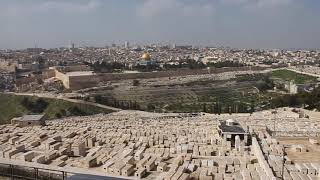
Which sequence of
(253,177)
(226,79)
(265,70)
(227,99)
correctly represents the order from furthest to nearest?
(265,70), (226,79), (227,99), (253,177)

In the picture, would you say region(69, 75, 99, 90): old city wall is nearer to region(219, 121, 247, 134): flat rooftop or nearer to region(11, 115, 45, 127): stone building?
region(11, 115, 45, 127): stone building

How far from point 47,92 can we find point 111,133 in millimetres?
22546

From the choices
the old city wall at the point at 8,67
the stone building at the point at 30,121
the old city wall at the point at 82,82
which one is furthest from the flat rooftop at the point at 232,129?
the old city wall at the point at 8,67

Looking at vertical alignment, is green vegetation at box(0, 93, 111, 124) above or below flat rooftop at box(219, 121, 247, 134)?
below

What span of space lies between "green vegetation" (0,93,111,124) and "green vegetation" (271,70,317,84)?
26.1m

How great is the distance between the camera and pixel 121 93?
4381 cm

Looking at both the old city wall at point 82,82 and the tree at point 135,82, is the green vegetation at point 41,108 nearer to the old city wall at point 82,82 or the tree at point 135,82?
the old city wall at point 82,82

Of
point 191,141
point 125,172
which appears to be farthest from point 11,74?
point 125,172

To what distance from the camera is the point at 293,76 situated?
55125mm

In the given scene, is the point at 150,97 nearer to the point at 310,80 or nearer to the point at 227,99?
the point at 227,99

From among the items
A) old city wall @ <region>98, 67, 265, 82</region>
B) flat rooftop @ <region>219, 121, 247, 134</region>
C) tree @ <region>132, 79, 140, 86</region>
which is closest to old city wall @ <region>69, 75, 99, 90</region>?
old city wall @ <region>98, 67, 265, 82</region>

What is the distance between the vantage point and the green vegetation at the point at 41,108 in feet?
115

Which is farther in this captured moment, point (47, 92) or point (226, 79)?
point (226, 79)

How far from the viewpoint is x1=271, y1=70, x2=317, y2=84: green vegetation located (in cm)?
5085
